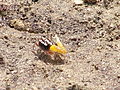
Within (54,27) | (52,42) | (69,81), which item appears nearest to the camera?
(69,81)

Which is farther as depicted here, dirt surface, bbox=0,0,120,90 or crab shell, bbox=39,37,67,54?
crab shell, bbox=39,37,67,54

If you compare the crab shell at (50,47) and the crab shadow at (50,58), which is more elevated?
the crab shell at (50,47)

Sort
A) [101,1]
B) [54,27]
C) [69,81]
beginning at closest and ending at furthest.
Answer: [69,81]
[54,27]
[101,1]

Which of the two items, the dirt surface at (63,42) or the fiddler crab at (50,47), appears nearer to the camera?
the dirt surface at (63,42)

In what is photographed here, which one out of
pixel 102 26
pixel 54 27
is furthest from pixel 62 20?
pixel 102 26

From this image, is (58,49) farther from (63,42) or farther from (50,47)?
(63,42)

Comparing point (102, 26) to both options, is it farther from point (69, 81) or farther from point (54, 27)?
point (69, 81)

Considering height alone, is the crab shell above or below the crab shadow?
above
